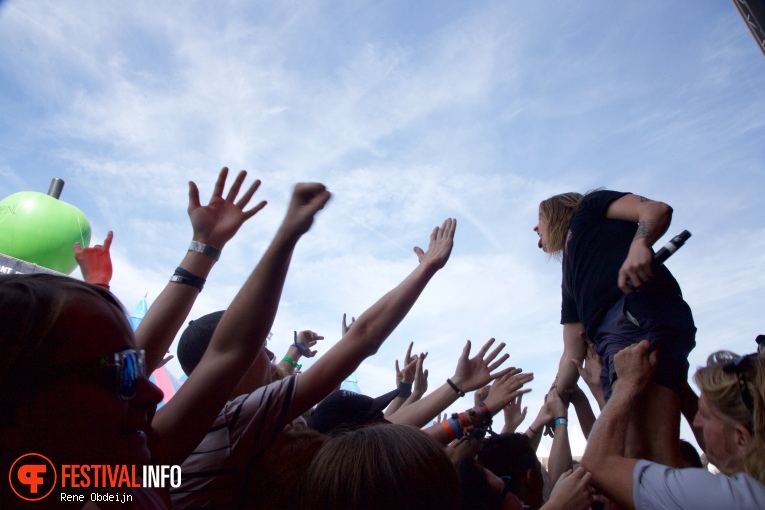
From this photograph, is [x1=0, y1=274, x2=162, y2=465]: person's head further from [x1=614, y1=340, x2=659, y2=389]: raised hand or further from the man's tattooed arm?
the man's tattooed arm

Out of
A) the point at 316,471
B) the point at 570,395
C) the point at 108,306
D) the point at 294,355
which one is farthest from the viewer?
the point at 294,355

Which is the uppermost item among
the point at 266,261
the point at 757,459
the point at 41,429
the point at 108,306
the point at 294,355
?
the point at 294,355

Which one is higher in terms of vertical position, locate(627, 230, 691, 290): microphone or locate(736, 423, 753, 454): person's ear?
locate(627, 230, 691, 290): microphone

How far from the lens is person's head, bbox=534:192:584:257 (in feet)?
10.1

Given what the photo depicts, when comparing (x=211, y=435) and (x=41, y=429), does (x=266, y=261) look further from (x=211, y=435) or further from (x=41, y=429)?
(x=41, y=429)

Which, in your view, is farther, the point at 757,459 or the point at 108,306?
the point at 757,459


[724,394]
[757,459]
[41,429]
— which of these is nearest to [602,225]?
[724,394]

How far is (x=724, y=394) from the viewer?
1953 mm

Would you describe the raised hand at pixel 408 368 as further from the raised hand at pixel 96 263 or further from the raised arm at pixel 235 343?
the raised arm at pixel 235 343

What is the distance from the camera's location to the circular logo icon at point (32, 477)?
89 cm

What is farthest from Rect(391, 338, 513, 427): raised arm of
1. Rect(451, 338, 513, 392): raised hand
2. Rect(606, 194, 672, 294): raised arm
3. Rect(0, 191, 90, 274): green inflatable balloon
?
Rect(0, 191, 90, 274): green inflatable balloon

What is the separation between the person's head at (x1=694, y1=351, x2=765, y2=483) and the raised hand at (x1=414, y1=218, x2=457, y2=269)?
1.15m

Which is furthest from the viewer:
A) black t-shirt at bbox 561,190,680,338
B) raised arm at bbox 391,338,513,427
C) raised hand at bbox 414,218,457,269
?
raised arm at bbox 391,338,513,427

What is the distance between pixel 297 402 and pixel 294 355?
2.76 m
